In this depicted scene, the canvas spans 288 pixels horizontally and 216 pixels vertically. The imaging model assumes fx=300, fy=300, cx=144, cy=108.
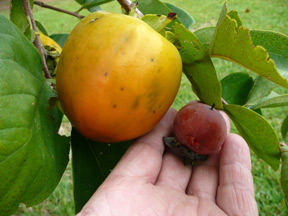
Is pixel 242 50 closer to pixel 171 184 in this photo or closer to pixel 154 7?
pixel 154 7

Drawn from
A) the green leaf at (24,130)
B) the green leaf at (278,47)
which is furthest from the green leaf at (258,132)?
the green leaf at (24,130)

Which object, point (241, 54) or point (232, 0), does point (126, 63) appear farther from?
point (232, 0)

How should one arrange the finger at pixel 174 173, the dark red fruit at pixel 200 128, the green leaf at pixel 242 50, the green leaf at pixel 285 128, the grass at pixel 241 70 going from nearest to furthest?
the green leaf at pixel 242 50 < the dark red fruit at pixel 200 128 < the finger at pixel 174 173 < the green leaf at pixel 285 128 < the grass at pixel 241 70

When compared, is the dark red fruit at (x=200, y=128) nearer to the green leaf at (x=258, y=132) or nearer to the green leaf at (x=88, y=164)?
the green leaf at (x=258, y=132)

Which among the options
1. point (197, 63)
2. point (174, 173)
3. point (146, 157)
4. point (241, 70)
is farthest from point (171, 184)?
point (241, 70)

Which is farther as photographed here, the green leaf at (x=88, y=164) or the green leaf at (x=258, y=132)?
the green leaf at (x=88, y=164)
